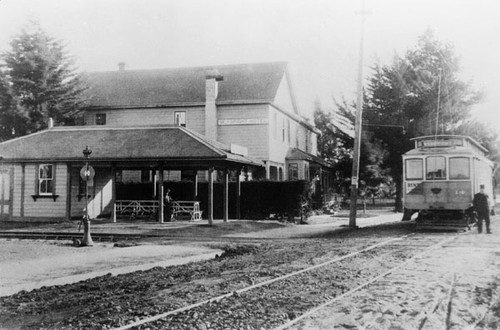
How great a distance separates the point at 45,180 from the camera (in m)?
24.4

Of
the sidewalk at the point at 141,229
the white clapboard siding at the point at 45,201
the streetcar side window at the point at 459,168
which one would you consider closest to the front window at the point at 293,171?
the sidewalk at the point at 141,229

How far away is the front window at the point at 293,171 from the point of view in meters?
34.1

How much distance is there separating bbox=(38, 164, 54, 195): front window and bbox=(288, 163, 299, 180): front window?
14885 mm

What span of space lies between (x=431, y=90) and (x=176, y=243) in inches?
1108

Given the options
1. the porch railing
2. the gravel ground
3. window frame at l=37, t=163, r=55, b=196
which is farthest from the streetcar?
window frame at l=37, t=163, r=55, b=196

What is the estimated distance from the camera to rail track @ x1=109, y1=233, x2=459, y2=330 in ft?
20.1

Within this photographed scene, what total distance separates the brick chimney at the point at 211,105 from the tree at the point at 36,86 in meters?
8.41

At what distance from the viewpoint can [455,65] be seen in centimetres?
3919

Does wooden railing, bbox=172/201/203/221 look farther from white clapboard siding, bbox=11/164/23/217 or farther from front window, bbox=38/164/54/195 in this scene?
white clapboard siding, bbox=11/164/23/217

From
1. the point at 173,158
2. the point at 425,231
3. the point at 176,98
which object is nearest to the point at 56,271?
the point at 173,158

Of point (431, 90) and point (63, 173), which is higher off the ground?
point (431, 90)

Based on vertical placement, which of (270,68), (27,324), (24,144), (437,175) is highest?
(270,68)

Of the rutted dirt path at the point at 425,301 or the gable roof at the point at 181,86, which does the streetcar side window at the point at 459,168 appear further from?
the gable roof at the point at 181,86

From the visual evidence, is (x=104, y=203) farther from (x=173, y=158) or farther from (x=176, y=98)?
(x=176, y=98)
